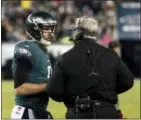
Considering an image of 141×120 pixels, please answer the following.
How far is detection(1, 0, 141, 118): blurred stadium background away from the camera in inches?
801

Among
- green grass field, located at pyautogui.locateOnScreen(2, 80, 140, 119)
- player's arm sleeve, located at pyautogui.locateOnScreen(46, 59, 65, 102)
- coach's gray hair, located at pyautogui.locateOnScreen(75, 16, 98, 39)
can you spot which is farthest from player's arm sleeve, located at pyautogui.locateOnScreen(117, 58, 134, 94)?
green grass field, located at pyautogui.locateOnScreen(2, 80, 140, 119)

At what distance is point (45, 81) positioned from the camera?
580cm

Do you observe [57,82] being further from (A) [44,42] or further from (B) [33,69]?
(A) [44,42]

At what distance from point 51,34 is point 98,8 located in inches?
793

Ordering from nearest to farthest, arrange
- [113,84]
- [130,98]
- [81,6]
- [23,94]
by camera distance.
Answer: [113,84] → [23,94] → [130,98] → [81,6]

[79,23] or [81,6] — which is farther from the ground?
[79,23]

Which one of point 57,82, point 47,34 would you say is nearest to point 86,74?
point 57,82

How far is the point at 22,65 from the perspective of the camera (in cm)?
566

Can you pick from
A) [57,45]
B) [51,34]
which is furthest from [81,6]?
[51,34]

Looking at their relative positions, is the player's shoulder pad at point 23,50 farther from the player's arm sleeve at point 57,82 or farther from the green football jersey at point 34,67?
the player's arm sleeve at point 57,82

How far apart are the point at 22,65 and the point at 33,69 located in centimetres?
14

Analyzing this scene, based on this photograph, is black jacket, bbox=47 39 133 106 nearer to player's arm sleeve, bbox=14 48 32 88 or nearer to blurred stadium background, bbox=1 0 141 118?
player's arm sleeve, bbox=14 48 32 88

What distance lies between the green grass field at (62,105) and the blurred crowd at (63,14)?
4974 mm

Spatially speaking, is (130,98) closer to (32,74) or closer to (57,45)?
(57,45)
